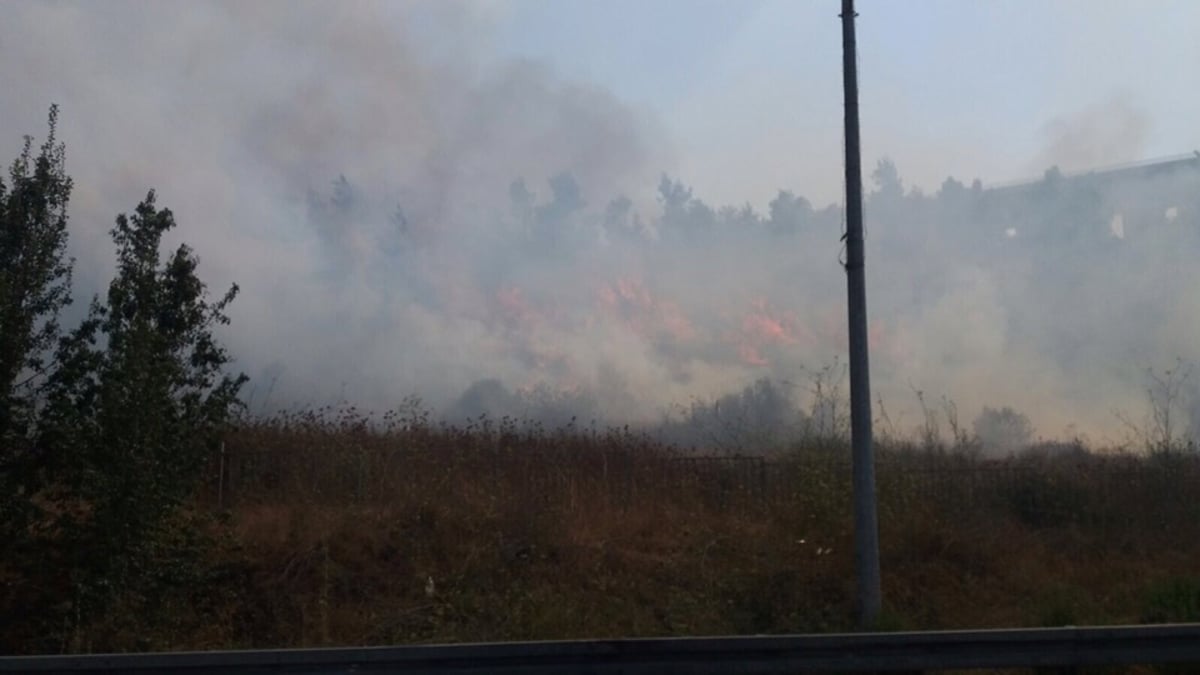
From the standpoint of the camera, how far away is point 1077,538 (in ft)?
55.4

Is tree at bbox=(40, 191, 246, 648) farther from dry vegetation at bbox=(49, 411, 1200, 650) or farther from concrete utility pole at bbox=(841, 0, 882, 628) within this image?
concrete utility pole at bbox=(841, 0, 882, 628)

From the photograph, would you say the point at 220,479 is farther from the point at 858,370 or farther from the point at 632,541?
the point at 858,370

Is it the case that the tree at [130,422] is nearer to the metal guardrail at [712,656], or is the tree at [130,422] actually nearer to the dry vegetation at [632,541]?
the dry vegetation at [632,541]

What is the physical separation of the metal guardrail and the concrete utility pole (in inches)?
111

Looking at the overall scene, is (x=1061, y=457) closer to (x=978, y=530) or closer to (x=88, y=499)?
(x=978, y=530)

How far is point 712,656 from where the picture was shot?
27.2ft

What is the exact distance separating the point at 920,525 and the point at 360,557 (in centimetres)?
778

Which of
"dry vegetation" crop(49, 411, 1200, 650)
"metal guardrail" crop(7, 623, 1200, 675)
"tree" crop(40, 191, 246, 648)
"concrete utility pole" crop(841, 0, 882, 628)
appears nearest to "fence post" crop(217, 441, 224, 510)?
"dry vegetation" crop(49, 411, 1200, 650)

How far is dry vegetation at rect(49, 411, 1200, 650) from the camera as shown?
13117 mm

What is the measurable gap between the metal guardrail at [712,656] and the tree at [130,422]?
167 inches

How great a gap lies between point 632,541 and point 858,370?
5.40 meters

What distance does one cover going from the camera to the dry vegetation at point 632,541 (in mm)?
13117

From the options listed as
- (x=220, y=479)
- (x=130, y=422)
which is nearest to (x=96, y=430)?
(x=130, y=422)

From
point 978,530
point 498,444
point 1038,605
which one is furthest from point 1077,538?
point 498,444
